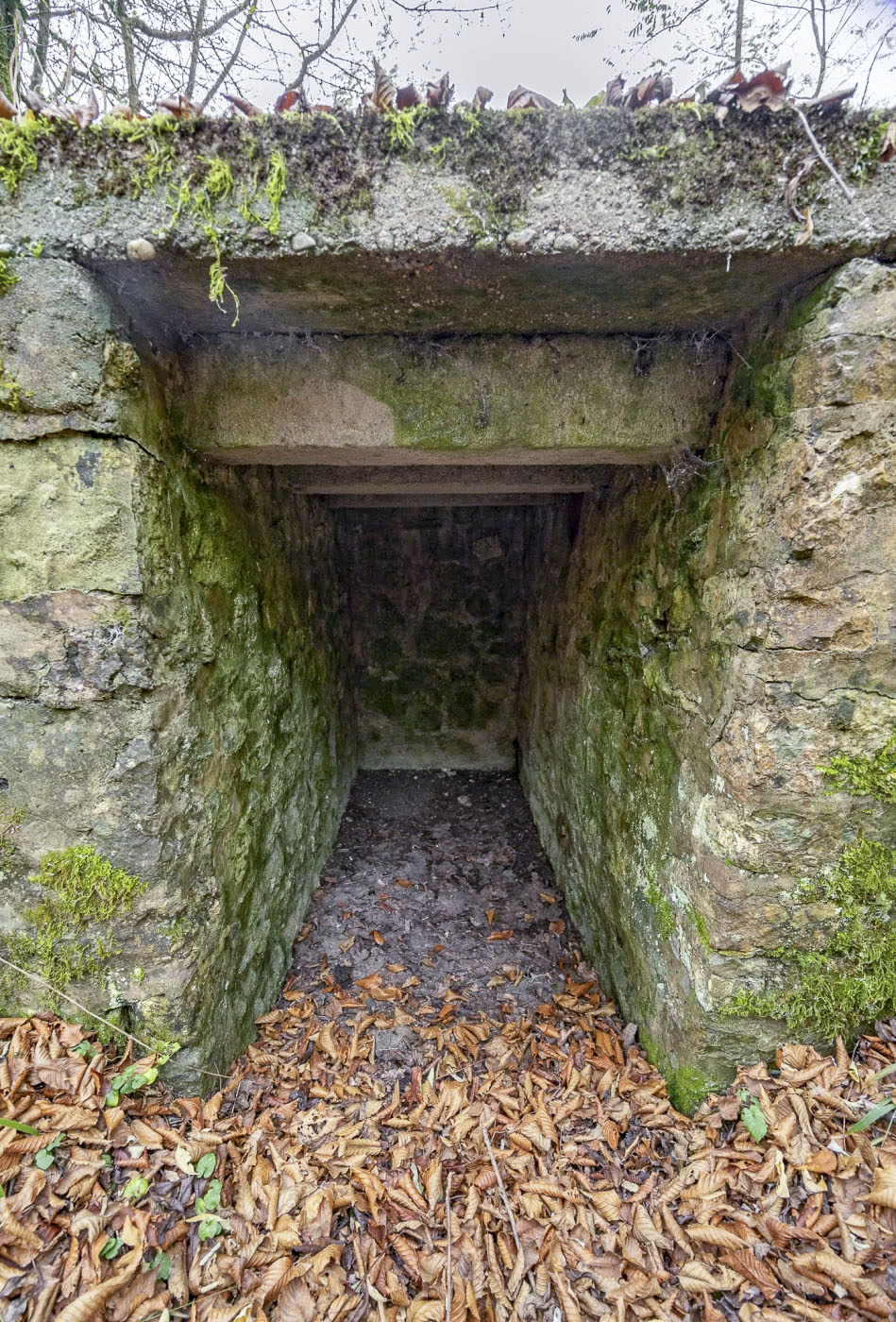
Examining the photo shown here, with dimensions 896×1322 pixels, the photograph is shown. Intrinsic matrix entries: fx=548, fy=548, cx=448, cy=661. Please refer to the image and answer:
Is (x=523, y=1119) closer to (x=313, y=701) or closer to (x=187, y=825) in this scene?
(x=187, y=825)

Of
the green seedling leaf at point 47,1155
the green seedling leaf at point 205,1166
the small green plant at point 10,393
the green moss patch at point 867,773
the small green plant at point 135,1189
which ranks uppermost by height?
the small green plant at point 10,393

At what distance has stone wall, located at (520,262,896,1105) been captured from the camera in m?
1.16

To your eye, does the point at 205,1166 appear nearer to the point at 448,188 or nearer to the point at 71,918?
the point at 71,918

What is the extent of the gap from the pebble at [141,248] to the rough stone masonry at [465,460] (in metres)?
0.02

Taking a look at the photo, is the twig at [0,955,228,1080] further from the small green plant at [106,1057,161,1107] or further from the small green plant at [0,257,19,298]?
the small green plant at [0,257,19,298]

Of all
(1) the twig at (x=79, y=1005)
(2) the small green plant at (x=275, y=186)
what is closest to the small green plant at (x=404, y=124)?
(2) the small green plant at (x=275, y=186)

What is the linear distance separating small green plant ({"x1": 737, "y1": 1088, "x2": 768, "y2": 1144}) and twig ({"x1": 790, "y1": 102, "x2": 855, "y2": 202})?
2.05 m

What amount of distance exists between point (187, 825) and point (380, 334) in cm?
140

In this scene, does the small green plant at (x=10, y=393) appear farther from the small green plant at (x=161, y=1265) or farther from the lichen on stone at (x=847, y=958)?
the lichen on stone at (x=847, y=958)

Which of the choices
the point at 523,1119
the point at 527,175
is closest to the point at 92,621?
the point at 527,175

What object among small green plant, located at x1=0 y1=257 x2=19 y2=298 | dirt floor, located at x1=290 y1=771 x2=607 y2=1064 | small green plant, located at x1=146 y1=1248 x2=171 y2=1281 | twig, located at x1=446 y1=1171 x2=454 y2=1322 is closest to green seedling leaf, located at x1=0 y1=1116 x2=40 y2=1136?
small green plant, located at x1=146 y1=1248 x2=171 y2=1281

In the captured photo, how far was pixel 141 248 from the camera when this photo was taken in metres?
1.07

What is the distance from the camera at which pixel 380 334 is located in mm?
1408

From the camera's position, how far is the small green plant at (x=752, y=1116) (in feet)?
4.44
